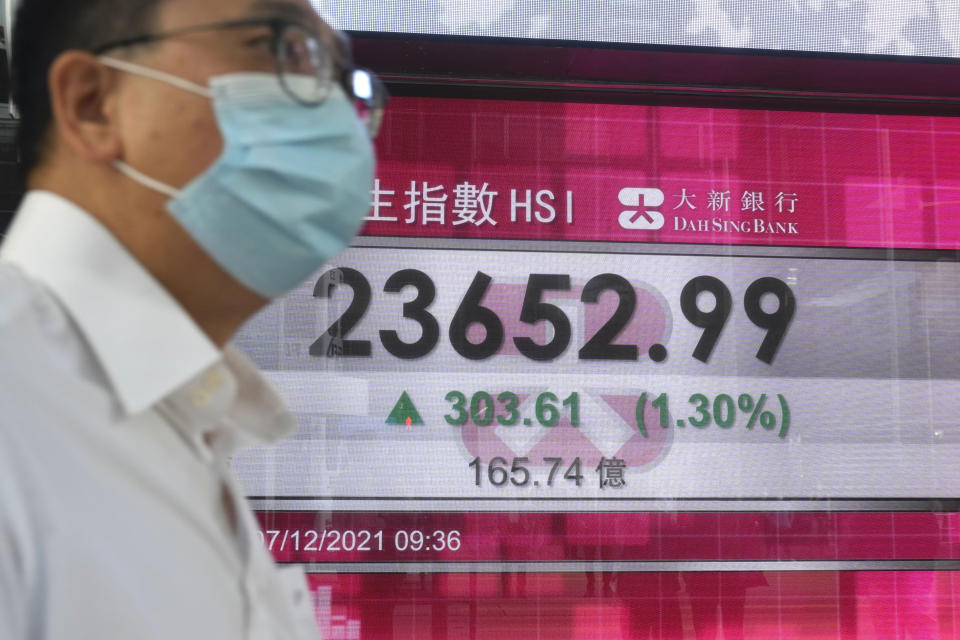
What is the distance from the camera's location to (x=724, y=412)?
283 cm

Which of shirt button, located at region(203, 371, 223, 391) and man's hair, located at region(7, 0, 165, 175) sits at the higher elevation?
man's hair, located at region(7, 0, 165, 175)

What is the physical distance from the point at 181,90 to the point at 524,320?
1.85 metres

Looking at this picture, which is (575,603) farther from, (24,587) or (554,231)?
(24,587)

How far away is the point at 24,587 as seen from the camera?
2.45 ft

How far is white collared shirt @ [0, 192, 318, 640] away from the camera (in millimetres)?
755

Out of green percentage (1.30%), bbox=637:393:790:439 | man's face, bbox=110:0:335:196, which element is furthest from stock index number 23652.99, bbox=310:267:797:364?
man's face, bbox=110:0:335:196

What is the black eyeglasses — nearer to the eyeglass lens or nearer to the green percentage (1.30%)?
the eyeglass lens

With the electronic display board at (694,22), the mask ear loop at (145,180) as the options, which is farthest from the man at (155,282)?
the electronic display board at (694,22)

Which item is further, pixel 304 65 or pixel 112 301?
pixel 304 65

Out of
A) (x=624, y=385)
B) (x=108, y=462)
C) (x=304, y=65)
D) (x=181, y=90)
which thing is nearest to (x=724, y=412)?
(x=624, y=385)

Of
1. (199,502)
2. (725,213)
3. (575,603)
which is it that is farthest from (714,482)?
(199,502)

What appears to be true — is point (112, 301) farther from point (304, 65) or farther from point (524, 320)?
point (524, 320)

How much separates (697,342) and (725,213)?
0.39 m

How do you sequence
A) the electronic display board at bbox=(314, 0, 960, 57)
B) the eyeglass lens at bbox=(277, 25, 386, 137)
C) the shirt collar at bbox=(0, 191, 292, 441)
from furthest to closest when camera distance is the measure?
the electronic display board at bbox=(314, 0, 960, 57) < the eyeglass lens at bbox=(277, 25, 386, 137) < the shirt collar at bbox=(0, 191, 292, 441)
